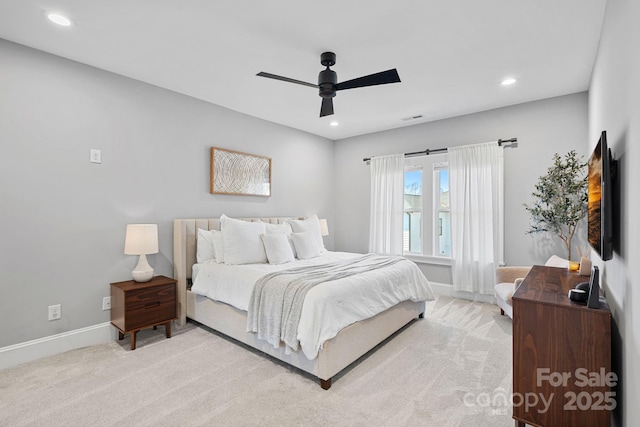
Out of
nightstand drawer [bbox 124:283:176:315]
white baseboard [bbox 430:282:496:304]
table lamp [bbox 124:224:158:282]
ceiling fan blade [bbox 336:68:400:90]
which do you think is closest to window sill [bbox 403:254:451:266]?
white baseboard [bbox 430:282:496:304]

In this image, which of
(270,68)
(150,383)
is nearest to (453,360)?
(150,383)

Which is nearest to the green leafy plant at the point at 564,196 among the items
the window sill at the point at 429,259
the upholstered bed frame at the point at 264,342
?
the window sill at the point at 429,259

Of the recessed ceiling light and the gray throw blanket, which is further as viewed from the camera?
the gray throw blanket

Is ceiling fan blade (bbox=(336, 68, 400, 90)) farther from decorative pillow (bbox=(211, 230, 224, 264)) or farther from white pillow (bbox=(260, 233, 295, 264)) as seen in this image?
decorative pillow (bbox=(211, 230, 224, 264))

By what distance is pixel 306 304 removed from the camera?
237 cm

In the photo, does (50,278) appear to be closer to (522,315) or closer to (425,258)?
(522,315)

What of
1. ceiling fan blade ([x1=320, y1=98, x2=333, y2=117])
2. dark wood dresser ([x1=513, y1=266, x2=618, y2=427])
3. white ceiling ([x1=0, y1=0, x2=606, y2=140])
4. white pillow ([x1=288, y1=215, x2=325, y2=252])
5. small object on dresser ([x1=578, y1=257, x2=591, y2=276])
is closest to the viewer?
dark wood dresser ([x1=513, y1=266, x2=618, y2=427])

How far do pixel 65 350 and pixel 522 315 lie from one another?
376cm

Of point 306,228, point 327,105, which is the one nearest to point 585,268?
point 327,105

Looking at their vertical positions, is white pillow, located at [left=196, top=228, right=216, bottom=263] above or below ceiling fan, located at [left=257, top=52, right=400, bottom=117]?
below

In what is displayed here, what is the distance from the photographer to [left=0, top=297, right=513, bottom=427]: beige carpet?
1970mm

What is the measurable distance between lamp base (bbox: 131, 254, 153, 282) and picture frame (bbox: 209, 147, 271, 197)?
4.09 feet

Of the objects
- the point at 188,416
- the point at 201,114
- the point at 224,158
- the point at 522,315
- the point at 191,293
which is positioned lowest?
the point at 188,416

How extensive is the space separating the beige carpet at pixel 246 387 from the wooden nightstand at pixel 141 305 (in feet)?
0.71
